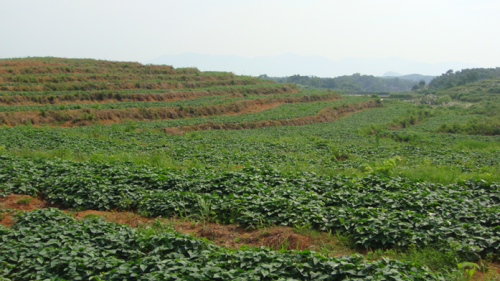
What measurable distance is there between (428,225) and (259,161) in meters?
7.73

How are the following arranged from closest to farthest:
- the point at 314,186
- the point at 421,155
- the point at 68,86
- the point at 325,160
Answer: the point at 314,186, the point at 325,160, the point at 421,155, the point at 68,86

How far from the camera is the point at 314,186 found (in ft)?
28.3

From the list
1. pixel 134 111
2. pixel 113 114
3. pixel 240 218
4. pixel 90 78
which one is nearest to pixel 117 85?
pixel 90 78

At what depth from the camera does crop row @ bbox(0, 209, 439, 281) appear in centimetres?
461

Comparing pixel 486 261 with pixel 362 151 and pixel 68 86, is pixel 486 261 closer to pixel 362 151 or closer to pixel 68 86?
pixel 362 151

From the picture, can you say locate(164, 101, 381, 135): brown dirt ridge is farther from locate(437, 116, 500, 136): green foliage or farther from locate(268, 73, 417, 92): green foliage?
locate(268, 73, 417, 92): green foliage

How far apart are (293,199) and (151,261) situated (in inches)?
148

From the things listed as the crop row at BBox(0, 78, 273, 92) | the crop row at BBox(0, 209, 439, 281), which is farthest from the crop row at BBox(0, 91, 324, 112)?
the crop row at BBox(0, 209, 439, 281)

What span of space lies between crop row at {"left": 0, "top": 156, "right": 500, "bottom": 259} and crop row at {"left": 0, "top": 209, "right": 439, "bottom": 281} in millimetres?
1546

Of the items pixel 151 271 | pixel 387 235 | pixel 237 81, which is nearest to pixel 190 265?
pixel 151 271

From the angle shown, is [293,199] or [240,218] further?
[293,199]

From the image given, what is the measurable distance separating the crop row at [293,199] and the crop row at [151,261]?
1.55 metres

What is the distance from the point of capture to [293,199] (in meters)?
7.71

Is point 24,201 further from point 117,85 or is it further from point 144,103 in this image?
point 117,85
